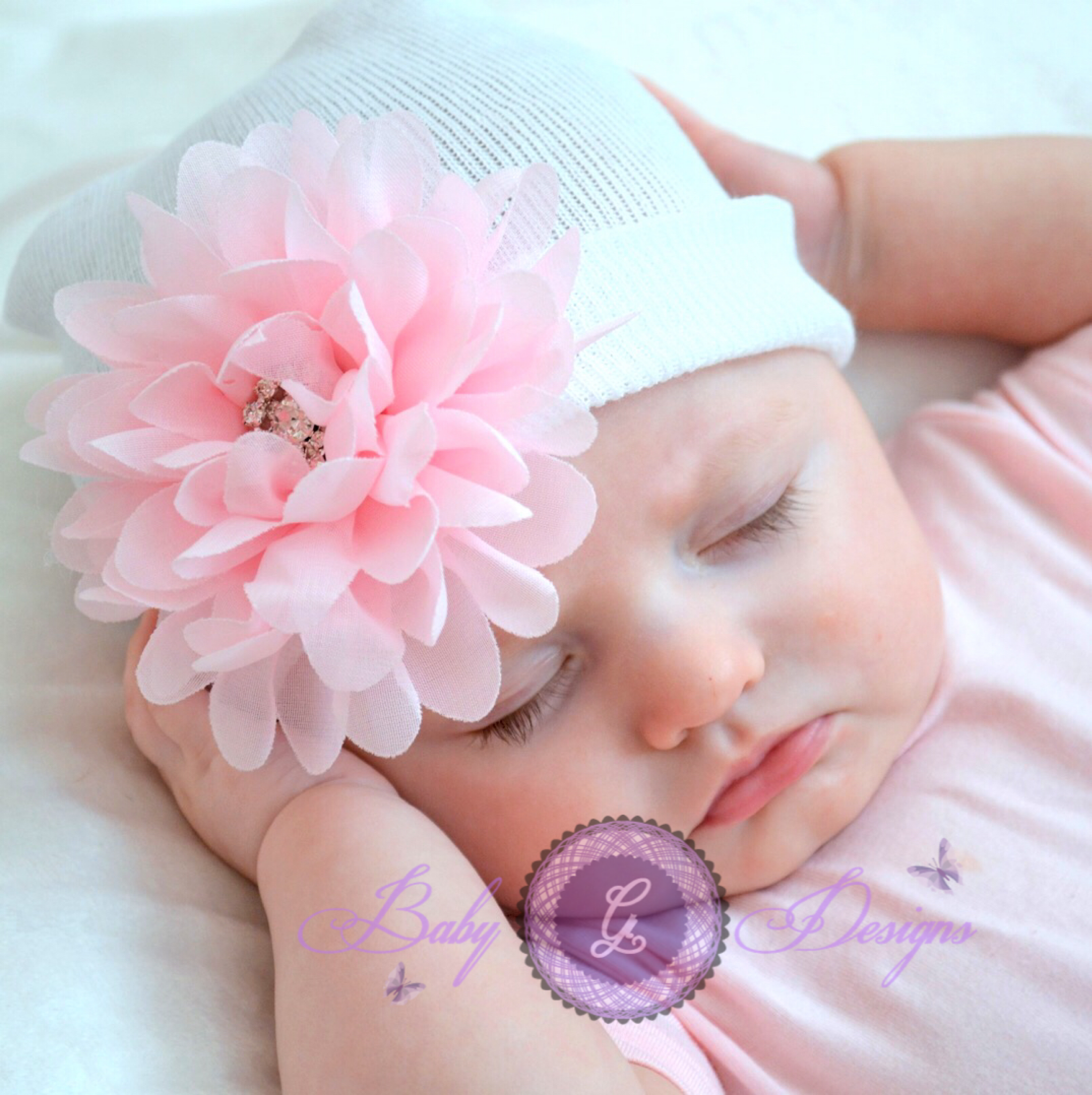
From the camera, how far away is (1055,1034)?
0.83 m

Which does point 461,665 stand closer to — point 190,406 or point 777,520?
point 190,406

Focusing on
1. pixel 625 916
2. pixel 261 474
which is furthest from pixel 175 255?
pixel 625 916

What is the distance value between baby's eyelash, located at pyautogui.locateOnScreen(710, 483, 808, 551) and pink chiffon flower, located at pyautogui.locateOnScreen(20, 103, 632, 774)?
244 mm

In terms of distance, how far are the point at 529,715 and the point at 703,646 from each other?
0.14 m

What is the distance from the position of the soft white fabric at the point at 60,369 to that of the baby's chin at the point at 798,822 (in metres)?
0.38

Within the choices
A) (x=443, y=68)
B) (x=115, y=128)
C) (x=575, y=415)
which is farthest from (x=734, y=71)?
(x=575, y=415)

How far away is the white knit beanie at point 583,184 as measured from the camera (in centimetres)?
85

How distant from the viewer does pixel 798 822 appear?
0.93m

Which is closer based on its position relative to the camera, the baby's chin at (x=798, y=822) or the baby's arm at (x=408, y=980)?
the baby's arm at (x=408, y=980)

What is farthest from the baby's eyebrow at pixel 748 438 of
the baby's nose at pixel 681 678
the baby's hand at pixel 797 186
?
the baby's hand at pixel 797 186

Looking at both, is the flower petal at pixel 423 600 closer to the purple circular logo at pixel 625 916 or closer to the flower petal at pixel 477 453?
the flower petal at pixel 477 453

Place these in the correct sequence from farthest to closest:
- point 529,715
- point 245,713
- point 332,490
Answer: point 529,715 → point 245,713 → point 332,490

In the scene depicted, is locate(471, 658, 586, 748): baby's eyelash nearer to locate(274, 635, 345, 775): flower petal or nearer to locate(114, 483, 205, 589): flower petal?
locate(274, 635, 345, 775): flower petal

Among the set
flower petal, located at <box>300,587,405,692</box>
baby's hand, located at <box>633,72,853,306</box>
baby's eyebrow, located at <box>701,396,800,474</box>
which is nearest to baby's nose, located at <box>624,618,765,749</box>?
baby's eyebrow, located at <box>701,396,800,474</box>
